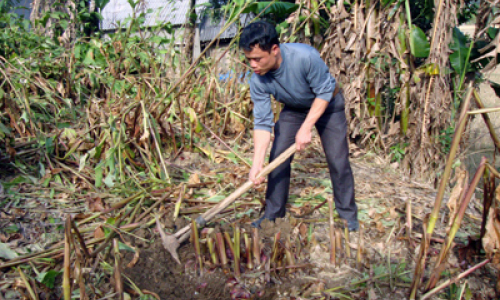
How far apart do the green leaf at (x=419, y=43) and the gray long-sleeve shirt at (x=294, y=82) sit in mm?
1842

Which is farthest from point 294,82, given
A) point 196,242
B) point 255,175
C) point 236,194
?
point 196,242

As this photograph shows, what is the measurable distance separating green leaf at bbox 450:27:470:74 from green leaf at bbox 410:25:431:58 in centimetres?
23

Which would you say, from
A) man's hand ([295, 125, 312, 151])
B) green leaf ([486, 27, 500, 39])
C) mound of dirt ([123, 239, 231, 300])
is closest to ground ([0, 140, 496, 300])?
mound of dirt ([123, 239, 231, 300])

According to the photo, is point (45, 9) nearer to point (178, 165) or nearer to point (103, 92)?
point (103, 92)

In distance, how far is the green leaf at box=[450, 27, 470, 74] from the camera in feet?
12.3

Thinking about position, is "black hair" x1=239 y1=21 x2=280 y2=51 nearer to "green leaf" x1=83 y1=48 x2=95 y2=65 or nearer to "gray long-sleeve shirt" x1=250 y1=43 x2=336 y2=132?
"gray long-sleeve shirt" x1=250 y1=43 x2=336 y2=132

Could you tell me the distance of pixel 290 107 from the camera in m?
2.76

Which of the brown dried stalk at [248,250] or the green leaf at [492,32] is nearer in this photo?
the brown dried stalk at [248,250]

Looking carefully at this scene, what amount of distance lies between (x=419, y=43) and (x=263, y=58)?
234cm

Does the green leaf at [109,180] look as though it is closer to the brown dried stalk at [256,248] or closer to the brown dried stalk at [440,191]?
the brown dried stalk at [256,248]

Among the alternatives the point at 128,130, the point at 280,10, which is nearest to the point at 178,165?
the point at 128,130

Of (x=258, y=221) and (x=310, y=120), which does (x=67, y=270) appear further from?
(x=310, y=120)

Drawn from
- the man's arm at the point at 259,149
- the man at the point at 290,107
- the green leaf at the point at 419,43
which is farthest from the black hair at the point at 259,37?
the green leaf at the point at 419,43

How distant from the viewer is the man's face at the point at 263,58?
2.27 meters
